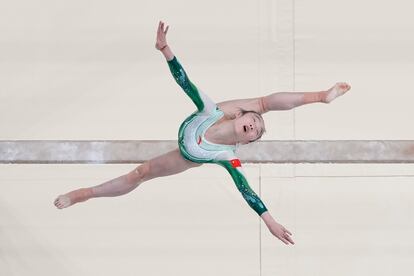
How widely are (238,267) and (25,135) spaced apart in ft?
3.38

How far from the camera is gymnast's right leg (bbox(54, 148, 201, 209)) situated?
2.50 metres

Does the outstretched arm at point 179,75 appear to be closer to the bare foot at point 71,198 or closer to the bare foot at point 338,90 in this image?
the bare foot at point 338,90

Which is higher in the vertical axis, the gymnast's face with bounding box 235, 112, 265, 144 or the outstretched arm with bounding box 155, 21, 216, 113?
the outstretched arm with bounding box 155, 21, 216, 113

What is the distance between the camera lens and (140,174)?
2.55 meters

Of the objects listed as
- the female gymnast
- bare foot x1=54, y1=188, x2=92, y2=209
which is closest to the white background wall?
bare foot x1=54, y1=188, x2=92, y2=209

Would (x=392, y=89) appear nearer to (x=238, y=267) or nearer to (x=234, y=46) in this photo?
(x=234, y=46)

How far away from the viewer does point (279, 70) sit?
341cm

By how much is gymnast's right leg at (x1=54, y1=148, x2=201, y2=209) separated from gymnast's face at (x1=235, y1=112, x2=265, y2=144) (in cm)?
21

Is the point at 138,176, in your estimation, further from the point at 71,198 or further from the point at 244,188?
the point at 244,188

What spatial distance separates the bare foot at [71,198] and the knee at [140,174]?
0.14 m

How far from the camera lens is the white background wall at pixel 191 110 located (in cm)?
336

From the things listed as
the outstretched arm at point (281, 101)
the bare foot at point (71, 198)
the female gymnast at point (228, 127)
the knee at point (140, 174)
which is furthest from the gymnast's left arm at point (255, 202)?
the bare foot at point (71, 198)

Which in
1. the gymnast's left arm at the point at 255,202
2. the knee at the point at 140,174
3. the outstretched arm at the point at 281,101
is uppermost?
the outstretched arm at the point at 281,101

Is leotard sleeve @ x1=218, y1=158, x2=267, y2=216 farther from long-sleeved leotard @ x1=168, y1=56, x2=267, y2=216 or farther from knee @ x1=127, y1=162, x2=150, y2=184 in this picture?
knee @ x1=127, y1=162, x2=150, y2=184
